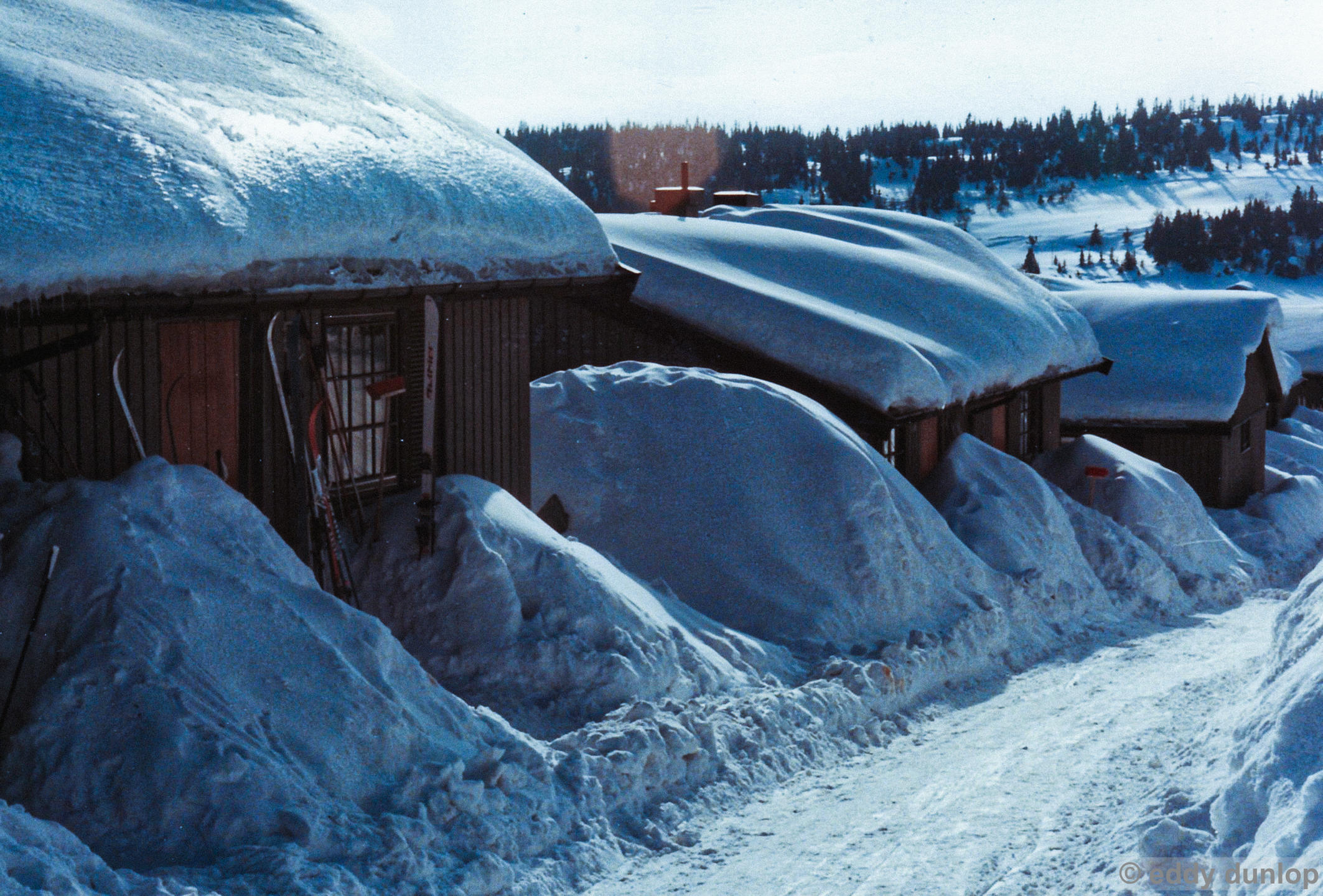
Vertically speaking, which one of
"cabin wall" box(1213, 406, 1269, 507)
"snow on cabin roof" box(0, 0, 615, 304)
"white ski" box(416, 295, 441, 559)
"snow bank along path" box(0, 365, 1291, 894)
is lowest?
"cabin wall" box(1213, 406, 1269, 507)

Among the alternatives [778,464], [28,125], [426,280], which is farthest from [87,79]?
[778,464]

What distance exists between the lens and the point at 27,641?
20.5 feet

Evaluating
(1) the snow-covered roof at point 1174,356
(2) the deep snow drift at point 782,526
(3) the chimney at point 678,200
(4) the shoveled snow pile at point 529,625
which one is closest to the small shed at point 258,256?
(4) the shoveled snow pile at point 529,625

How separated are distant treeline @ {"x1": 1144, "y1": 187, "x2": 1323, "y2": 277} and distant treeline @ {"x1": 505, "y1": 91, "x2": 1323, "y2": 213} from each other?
18858 mm

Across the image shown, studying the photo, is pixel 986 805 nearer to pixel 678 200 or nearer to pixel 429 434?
pixel 429 434

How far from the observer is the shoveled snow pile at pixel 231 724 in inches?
235

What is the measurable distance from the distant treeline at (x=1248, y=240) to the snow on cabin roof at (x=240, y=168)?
76364mm

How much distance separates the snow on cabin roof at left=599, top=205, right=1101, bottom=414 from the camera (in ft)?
51.0

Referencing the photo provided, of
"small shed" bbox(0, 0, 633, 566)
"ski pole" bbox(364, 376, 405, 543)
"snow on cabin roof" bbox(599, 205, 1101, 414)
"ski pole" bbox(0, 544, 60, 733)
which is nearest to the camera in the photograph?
"ski pole" bbox(0, 544, 60, 733)

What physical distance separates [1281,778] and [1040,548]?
9.46 m

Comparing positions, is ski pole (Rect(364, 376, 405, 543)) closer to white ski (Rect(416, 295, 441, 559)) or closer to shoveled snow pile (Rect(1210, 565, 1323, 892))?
white ski (Rect(416, 295, 441, 559))

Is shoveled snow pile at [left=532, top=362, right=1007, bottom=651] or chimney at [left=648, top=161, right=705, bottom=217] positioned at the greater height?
chimney at [left=648, top=161, right=705, bottom=217]

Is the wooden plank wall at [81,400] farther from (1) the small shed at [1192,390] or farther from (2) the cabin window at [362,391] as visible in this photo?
(1) the small shed at [1192,390]

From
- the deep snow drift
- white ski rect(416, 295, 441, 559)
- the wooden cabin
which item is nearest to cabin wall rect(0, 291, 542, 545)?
white ski rect(416, 295, 441, 559)
